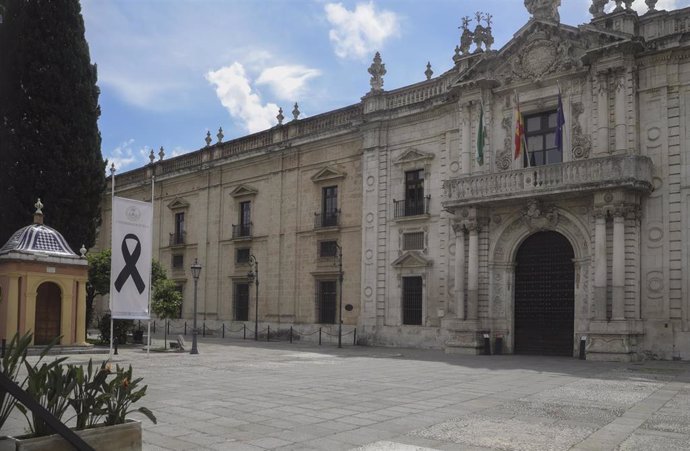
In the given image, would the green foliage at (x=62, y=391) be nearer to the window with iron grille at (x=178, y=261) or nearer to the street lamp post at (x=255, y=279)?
the street lamp post at (x=255, y=279)

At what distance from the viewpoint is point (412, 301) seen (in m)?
25.8

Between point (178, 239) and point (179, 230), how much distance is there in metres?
0.76

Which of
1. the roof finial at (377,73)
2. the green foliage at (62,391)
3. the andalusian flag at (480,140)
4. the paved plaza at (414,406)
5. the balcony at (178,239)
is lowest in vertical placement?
the paved plaza at (414,406)

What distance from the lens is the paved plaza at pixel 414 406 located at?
24.7 ft

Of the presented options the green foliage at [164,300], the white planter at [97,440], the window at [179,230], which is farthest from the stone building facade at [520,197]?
the white planter at [97,440]

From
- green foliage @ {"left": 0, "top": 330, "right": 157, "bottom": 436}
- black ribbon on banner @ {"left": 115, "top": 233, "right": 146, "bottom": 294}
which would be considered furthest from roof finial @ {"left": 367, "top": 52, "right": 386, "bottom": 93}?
green foliage @ {"left": 0, "top": 330, "right": 157, "bottom": 436}

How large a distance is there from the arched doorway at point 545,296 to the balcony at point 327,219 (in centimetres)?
927

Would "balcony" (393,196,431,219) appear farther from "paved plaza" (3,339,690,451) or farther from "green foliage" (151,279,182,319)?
"green foliage" (151,279,182,319)

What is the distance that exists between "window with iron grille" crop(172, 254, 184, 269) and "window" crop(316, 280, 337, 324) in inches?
468

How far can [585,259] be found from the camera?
68.8ft

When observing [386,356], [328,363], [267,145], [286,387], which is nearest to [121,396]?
[286,387]

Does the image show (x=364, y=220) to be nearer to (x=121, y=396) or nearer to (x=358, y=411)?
(x=358, y=411)

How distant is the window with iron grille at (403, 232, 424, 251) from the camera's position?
2570 cm

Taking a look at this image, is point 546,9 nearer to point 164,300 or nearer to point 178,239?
point 164,300
